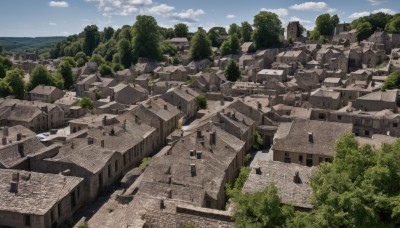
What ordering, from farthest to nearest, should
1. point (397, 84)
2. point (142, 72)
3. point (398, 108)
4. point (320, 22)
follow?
point (320, 22) → point (142, 72) → point (397, 84) → point (398, 108)

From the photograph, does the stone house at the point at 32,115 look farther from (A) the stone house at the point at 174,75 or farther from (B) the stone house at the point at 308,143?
(B) the stone house at the point at 308,143

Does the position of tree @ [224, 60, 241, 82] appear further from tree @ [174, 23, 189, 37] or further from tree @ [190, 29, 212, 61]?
tree @ [174, 23, 189, 37]

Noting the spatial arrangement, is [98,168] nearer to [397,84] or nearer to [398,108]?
[398,108]

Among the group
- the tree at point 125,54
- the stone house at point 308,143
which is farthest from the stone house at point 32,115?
the tree at point 125,54

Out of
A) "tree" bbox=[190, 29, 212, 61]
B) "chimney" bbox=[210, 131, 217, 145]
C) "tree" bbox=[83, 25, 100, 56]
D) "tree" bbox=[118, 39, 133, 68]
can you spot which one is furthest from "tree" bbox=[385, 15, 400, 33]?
"tree" bbox=[83, 25, 100, 56]

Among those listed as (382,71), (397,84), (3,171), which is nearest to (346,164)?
(3,171)

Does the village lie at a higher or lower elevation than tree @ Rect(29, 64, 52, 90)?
lower
